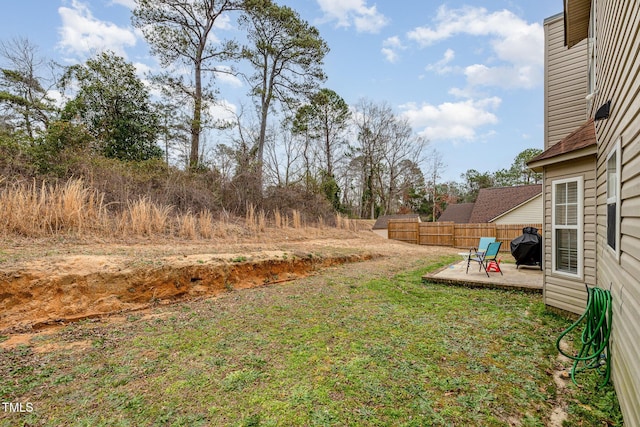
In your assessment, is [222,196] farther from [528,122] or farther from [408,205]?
[408,205]

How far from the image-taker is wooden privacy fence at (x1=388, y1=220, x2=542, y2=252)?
480 inches

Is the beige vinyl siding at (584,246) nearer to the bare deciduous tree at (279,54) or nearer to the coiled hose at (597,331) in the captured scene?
the coiled hose at (597,331)

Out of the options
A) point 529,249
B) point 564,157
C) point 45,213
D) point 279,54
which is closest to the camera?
point 564,157

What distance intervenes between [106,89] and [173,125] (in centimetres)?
259

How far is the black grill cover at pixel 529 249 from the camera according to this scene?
21.2ft

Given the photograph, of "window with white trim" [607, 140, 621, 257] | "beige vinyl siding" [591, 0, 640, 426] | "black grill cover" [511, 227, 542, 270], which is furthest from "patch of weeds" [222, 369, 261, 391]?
"black grill cover" [511, 227, 542, 270]

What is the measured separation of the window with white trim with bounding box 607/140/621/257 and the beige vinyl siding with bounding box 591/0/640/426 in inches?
3.2

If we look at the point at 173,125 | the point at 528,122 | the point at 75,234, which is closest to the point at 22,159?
the point at 75,234

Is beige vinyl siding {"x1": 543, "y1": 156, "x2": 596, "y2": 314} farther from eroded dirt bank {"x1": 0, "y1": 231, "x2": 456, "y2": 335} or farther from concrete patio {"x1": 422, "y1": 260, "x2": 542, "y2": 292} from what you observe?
eroded dirt bank {"x1": 0, "y1": 231, "x2": 456, "y2": 335}

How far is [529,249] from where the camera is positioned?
6500 mm

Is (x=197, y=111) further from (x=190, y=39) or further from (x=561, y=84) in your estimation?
(x=561, y=84)

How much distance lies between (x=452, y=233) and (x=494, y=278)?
8.53m

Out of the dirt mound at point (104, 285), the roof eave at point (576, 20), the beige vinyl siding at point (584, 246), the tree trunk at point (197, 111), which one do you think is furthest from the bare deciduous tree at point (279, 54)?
the beige vinyl siding at point (584, 246)

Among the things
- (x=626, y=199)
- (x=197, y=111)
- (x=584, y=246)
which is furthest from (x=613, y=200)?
(x=197, y=111)
